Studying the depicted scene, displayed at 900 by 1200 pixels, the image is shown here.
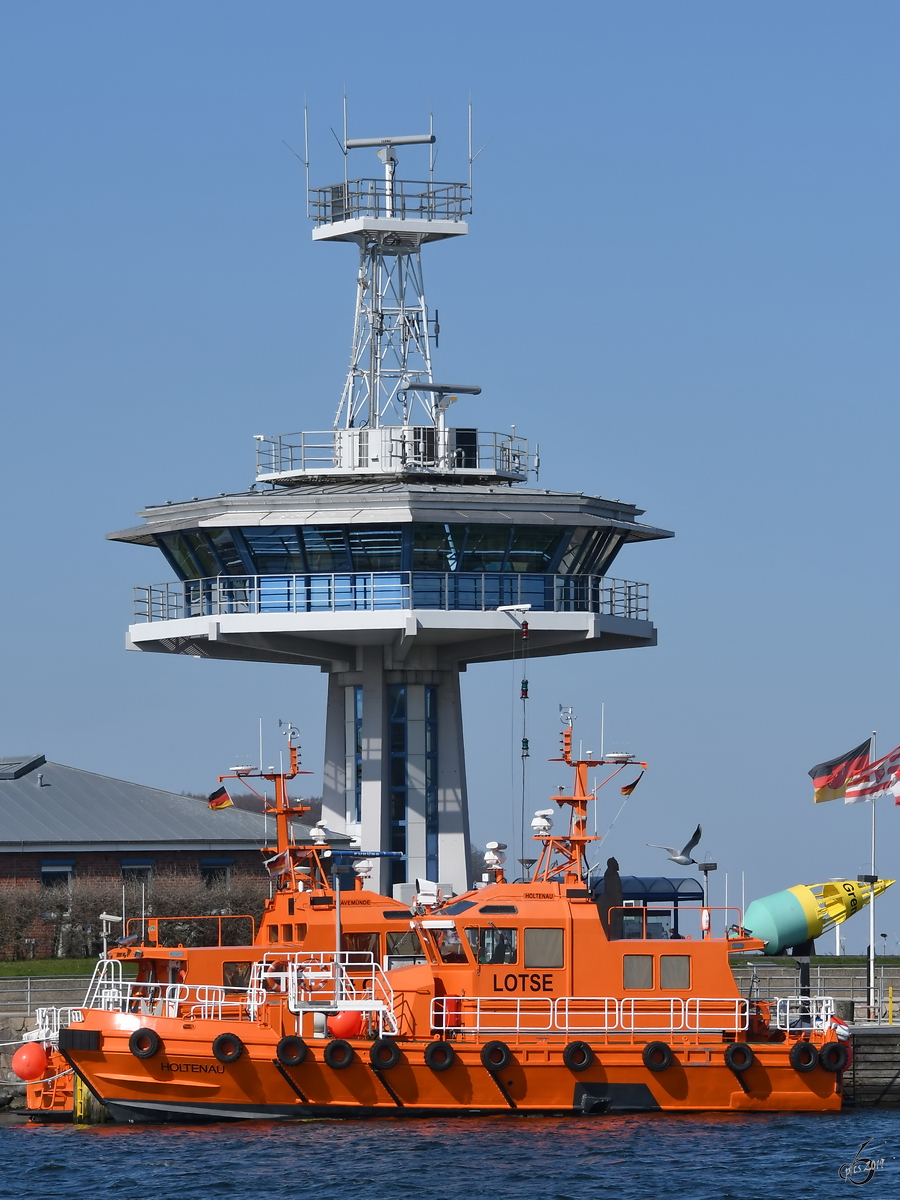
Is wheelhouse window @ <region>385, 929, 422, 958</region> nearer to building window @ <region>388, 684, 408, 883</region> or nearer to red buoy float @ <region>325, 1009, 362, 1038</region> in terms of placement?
red buoy float @ <region>325, 1009, 362, 1038</region>

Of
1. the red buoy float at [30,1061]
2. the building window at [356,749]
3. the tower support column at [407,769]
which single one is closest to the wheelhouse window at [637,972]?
the red buoy float at [30,1061]

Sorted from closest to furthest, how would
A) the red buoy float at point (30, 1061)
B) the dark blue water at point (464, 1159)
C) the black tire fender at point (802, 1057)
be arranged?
the dark blue water at point (464, 1159), the black tire fender at point (802, 1057), the red buoy float at point (30, 1061)

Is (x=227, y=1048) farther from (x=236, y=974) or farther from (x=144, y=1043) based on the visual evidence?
(x=236, y=974)

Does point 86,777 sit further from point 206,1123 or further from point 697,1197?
point 697,1197

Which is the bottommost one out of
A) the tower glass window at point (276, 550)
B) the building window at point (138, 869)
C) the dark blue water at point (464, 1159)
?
the dark blue water at point (464, 1159)

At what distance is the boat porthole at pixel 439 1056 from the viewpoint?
44938 mm

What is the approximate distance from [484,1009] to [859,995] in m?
15.4

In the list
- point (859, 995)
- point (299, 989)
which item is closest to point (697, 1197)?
point (299, 989)

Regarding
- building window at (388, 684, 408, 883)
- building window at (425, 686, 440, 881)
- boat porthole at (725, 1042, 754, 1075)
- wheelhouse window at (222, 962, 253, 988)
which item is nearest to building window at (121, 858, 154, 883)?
building window at (388, 684, 408, 883)

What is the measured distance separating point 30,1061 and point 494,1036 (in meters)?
9.04

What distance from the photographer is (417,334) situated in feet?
226

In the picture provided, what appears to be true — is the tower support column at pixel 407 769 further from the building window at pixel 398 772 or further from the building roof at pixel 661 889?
the building roof at pixel 661 889

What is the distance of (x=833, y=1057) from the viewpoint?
46.2 m

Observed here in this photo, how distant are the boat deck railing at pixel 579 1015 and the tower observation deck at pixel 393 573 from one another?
18627 millimetres
